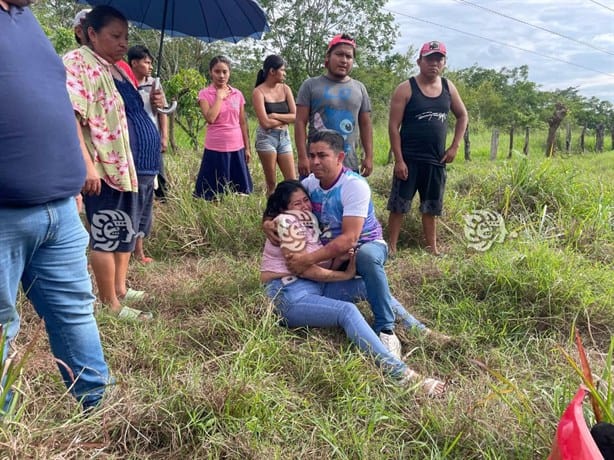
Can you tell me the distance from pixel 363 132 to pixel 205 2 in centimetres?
137

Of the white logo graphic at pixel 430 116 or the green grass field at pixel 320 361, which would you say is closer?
the green grass field at pixel 320 361

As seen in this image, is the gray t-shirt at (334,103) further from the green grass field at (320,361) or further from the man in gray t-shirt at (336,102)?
the green grass field at (320,361)

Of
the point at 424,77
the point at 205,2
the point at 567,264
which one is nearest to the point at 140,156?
the point at 205,2

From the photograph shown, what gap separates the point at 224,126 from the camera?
4141 millimetres

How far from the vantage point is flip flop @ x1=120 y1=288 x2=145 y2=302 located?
111 inches

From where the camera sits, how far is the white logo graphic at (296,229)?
244cm

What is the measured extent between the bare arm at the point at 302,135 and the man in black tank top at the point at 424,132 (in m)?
0.63

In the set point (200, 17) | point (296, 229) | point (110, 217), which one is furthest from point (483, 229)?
point (110, 217)

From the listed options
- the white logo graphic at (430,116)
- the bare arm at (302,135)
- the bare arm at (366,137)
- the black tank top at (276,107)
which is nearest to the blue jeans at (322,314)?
the bare arm at (302,135)

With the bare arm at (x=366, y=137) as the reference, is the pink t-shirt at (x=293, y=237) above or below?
below

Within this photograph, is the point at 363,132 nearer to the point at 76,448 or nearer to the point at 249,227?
the point at 249,227

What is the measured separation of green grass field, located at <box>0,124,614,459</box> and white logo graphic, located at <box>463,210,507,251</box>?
7cm

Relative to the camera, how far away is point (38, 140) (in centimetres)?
138

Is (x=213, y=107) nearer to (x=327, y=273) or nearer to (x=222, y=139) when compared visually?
(x=222, y=139)
